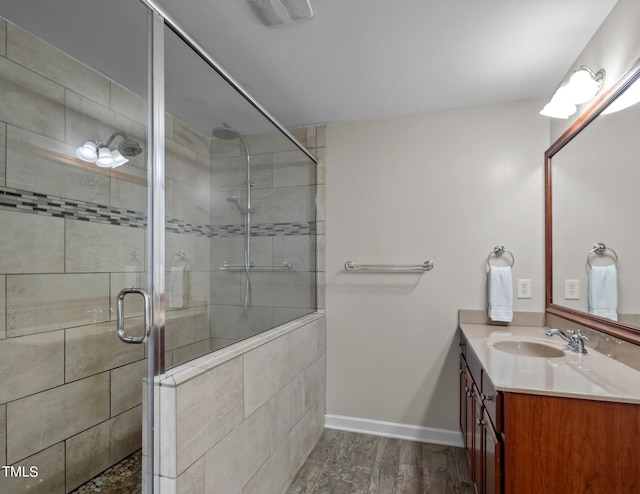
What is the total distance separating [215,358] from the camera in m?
1.46

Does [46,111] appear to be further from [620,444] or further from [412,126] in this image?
[620,444]

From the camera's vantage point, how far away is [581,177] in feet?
6.20

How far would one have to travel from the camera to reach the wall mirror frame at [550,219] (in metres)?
1.44

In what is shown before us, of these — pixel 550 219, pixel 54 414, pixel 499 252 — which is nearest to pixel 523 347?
pixel 499 252

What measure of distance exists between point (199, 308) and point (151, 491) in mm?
739

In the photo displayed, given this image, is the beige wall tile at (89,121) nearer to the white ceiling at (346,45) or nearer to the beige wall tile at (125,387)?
the white ceiling at (346,45)

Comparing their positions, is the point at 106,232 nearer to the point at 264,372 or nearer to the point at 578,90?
the point at 264,372

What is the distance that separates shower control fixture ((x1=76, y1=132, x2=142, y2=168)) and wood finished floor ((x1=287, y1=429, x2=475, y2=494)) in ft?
6.40

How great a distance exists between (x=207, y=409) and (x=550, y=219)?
7.39 ft

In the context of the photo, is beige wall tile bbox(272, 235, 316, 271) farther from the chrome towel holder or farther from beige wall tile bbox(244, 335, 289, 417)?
beige wall tile bbox(244, 335, 289, 417)

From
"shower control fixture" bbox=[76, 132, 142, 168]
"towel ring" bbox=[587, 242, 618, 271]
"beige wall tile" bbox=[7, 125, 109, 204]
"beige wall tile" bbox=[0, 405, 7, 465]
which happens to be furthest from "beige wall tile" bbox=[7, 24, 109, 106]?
"towel ring" bbox=[587, 242, 618, 271]

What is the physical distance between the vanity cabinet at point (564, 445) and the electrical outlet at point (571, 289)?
92 cm

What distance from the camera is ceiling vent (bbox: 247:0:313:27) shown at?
1497 millimetres

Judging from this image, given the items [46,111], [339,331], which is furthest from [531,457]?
[46,111]
